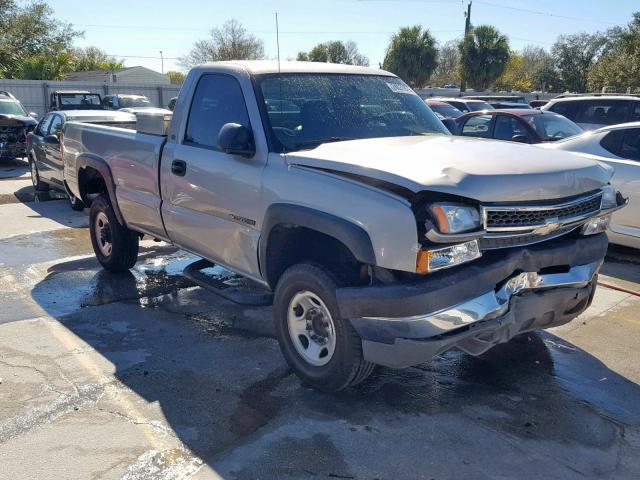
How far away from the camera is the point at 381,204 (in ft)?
11.5

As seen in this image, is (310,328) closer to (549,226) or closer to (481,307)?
(481,307)

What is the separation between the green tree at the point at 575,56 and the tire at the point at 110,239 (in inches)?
2325

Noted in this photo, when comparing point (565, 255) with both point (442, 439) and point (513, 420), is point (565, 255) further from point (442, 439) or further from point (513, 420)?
point (442, 439)

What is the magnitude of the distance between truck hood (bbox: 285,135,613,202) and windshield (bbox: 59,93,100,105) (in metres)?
20.2

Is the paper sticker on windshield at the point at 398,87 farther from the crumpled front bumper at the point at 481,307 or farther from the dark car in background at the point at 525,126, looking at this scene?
the dark car in background at the point at 525,126

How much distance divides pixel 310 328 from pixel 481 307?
1191 mm

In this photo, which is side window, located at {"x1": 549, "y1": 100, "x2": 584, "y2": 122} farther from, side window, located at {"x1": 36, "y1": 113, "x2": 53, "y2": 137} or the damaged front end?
the damaged front end

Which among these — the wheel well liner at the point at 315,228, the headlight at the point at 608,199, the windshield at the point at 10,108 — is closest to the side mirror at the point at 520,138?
the headlight at the point at 608,199

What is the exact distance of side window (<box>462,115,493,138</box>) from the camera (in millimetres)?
10859

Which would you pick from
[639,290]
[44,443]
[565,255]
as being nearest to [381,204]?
[565,255]

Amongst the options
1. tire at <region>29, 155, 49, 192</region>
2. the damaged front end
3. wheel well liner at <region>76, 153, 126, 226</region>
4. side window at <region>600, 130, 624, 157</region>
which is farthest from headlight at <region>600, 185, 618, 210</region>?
the damaged front end

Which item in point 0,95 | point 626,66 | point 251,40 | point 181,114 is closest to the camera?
point 181,114

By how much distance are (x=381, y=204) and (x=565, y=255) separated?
1.24 meters

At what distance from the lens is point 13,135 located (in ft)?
54.6
